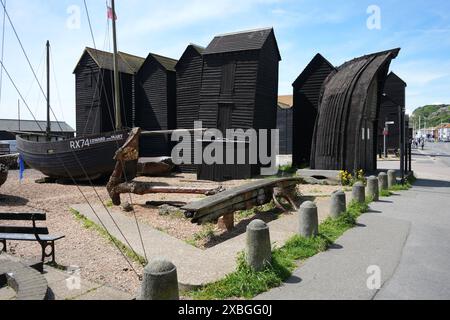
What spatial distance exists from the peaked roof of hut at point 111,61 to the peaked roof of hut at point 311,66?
13.1m

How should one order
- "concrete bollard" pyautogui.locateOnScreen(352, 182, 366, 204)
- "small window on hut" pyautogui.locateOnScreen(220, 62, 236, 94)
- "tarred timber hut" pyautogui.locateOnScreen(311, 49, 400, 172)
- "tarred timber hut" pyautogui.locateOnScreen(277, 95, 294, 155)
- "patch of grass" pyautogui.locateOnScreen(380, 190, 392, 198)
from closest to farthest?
"concrete bollard" pyautogui.locateOnScreen(352, 182, 366, 204) < "patch of grass" pyautogui.locateOnScreen(380, 190, 392, 198) < "tarred timber hut" pyautogui.locateOnScreen(311, 49, 400, 172) < "small window on hut" pyautogui.locateOnScreen(220, 62, 236, 94) < "tarred timber hut" pyautogui.locateOnScreen(277, 95, 294, 155)

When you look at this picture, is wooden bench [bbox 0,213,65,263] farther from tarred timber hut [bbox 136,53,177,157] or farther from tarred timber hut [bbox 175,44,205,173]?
tarred timber hut [bbox 136,53,177,157]

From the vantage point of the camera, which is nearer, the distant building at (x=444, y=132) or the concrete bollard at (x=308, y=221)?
the concrete bollard at (x=308, y=221)

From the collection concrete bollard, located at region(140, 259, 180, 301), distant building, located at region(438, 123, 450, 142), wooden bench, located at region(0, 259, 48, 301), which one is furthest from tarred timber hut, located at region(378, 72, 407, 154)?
distant building, located at region(438, 123, 450, 142)

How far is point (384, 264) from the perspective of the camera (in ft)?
19.0

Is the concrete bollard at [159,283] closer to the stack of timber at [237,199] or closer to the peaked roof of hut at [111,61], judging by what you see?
the stack of timber at [237,199]

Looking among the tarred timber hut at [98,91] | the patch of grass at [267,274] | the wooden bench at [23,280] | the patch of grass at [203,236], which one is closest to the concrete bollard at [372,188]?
the patch of grass at [267,274]

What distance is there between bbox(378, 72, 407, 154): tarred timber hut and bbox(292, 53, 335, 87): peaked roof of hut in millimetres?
19763

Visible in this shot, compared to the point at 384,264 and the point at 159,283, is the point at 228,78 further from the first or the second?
the point at 159,283

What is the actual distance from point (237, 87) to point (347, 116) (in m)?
6.74

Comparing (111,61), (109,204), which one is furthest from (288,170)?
(111,61)

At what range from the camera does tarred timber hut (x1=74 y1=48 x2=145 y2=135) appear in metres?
27.4

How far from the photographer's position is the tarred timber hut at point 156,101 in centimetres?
2595

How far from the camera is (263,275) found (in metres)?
5.10
